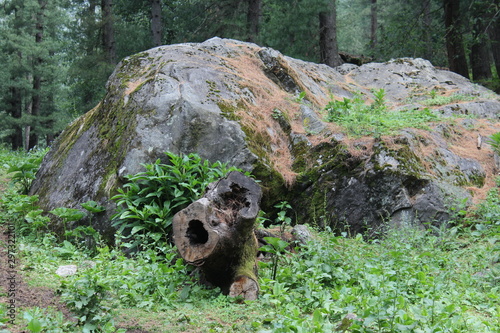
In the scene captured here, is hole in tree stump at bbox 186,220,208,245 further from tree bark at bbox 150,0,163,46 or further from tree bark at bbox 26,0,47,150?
A: tree bark at bbox 26,0,47,150

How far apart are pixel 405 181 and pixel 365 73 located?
7336 millimetres

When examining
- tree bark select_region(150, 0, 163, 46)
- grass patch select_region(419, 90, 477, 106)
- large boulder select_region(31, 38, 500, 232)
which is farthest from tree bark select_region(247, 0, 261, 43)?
large boulder select_region(31, 38, 500, 232)

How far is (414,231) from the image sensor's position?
20.5ft

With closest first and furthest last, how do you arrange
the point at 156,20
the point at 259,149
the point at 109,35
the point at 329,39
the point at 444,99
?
the point at 259,149
the point at 444,99
the point at 329,39
the point at 156,20
the point at 109,35

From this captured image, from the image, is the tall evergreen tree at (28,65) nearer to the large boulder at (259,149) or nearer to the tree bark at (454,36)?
the large boulder at (259,149)

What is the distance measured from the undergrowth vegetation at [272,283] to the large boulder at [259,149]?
Result: 461 millimetres

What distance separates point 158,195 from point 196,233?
1.57 meters

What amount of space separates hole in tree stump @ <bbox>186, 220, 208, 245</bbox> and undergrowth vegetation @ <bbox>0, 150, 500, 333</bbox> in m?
0.33

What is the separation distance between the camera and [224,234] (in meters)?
4.62

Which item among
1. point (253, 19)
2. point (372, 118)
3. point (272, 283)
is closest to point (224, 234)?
point (272, 283)

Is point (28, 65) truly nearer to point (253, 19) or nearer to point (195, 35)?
point (195, 35)

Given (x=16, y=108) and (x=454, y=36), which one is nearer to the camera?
(x=454, y=36)

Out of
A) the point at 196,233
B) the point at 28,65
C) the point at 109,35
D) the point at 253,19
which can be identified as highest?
the point at 253,19

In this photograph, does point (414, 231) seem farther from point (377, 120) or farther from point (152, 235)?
point (152, 235)
